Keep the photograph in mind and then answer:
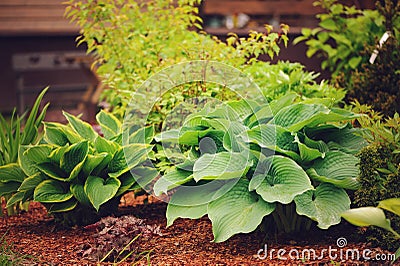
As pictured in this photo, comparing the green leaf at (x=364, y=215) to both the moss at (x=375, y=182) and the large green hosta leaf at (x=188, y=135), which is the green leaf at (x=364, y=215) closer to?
the moss at (x=375, y=182)

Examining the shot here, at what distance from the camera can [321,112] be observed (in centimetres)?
288

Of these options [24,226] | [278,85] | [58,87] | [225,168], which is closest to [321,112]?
[225,168]

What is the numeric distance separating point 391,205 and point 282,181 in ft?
1.70

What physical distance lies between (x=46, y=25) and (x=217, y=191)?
20.9 feet

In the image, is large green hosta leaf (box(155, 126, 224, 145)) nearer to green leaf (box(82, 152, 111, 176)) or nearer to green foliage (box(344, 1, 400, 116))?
green leaf (box(82, 152, 111, 176))

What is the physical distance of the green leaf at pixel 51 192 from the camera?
3164 millimetres

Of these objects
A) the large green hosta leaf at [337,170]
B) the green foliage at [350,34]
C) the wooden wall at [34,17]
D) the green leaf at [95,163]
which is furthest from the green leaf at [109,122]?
the wooden wall at [34,17]

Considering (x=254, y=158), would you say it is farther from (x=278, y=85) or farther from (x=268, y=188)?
(x=278, y=85)

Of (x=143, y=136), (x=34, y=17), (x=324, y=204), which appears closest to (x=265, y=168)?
(x=324, y=204)

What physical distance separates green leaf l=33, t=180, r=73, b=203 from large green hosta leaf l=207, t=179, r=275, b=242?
2.80ft

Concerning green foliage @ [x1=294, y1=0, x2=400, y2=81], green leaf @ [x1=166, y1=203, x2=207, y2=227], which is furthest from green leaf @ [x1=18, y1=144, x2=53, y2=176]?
green foliage @ [x1=294, y1=0, x2=400, y2=81]

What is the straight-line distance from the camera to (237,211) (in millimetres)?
2750

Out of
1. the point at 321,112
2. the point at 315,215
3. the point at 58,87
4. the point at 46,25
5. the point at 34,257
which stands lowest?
the point at 58,87

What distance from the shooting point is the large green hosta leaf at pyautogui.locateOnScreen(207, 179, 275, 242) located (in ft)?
Answer: 8.77
